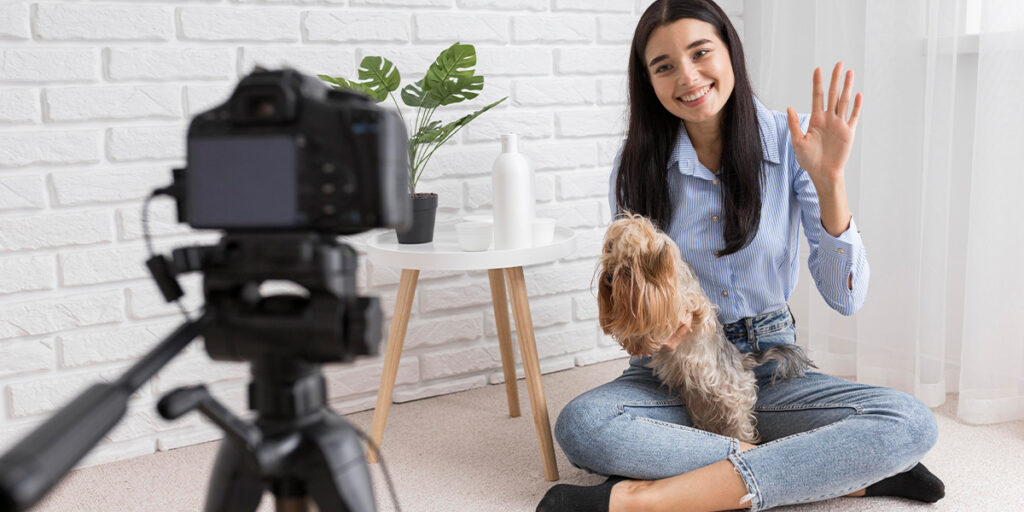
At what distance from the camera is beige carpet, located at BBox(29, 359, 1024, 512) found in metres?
1.58

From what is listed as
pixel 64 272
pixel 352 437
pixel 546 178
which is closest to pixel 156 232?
pixel 64 272

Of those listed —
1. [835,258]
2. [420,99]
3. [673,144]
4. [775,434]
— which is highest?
[420,99]

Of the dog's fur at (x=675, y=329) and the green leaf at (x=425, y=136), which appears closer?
the dog's fur at (x=675, y=329)

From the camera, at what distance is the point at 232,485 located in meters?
0.62

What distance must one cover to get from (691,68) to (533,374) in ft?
2.29

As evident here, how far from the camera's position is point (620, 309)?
4.55 feet

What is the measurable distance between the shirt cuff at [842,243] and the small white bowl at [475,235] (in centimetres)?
65

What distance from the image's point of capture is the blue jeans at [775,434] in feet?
4.56

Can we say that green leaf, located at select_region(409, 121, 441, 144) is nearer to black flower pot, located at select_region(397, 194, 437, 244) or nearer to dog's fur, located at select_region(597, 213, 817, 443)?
black flower pot, located at select_region(397, 194, 437, 244)

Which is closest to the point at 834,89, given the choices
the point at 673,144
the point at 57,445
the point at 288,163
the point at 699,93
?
the point at 699,93

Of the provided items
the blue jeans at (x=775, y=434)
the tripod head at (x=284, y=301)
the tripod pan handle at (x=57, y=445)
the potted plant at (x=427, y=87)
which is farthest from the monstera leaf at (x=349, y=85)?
the tripod pan handle at (x=57, y=445)

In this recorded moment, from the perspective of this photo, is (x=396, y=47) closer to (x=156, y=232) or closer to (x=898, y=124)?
(x=156, y=232)

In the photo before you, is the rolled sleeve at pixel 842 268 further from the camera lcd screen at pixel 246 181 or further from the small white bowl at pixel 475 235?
the camera lcd screen at pixel 246 181

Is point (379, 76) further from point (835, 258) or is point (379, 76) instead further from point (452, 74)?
point (835, 258)
